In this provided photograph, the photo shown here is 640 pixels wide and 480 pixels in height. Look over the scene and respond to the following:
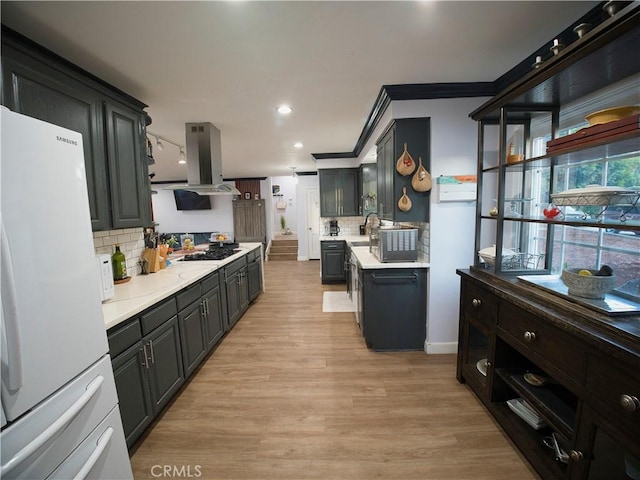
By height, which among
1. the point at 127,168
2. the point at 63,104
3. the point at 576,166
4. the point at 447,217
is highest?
the point at 63,104

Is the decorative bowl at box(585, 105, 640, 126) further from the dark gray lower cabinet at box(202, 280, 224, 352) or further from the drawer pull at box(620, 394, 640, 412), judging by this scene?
the dark gray lower cabinet at box(202, 280, 224, 352)

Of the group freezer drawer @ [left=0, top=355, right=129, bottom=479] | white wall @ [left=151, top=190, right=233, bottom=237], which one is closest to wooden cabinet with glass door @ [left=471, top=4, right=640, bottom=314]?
freezer drawer @ [left=0, top=355, right=129, bottom=479]

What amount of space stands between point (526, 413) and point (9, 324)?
2.47 metres

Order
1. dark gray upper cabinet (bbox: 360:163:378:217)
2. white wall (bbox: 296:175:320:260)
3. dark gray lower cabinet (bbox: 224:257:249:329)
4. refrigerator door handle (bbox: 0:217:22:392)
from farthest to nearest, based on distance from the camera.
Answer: white wall (bbox: 296:175:320:260) → dark gray upper cabinet (bbox: 360:163:378:217) → dark gray lower cabinet (bbox: 224:257:249:329) → refrigerator door handle (bbox: 0:217:22:392)

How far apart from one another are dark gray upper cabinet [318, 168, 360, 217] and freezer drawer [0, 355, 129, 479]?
4435 millimetres

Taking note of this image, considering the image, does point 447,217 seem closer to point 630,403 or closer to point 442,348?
point 442,348

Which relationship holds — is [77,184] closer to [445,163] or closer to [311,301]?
[445,163]

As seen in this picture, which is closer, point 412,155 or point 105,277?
point 105,277

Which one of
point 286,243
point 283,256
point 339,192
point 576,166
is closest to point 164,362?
point 576,166

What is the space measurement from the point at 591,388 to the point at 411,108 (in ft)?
7.42

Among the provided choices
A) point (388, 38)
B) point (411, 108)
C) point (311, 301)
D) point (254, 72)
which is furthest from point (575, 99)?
point (311, 301)

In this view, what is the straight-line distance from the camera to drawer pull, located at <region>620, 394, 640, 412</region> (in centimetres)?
87

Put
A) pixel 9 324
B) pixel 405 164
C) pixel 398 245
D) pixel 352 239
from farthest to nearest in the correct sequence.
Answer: pixel 352 239 < pixel 398 245 < pixel 405 164 < pixel 9 324

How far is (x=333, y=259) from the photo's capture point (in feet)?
16.7
